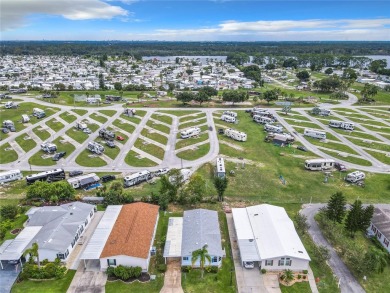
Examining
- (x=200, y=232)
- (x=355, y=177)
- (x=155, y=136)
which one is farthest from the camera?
(x=155, y=136)

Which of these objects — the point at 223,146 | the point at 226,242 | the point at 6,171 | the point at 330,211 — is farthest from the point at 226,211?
the point at 6,171

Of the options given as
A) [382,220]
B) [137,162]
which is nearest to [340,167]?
[382,220]

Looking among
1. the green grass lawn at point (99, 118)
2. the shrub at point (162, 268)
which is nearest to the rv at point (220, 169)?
the shrub at point (162, 268)

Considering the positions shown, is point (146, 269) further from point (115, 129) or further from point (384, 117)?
point (384, 117)

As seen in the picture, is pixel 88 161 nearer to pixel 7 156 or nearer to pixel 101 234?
pixel 7 156

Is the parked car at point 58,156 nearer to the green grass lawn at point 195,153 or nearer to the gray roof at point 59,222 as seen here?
the gray roof at point 59,222

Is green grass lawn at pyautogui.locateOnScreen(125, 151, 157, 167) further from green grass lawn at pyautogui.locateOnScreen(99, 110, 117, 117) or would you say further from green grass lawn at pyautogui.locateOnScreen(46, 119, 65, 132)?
green grass lawn at pyautogui.locateOnScreen(99, 110, 117, 117)
